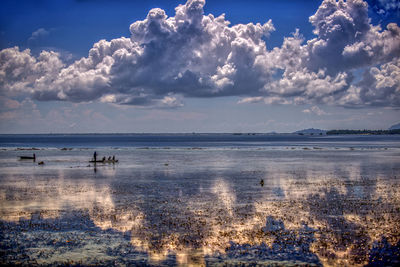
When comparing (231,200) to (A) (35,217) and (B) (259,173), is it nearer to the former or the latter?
(A) (35,217)

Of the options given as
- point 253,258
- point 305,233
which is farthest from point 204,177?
point 253,258

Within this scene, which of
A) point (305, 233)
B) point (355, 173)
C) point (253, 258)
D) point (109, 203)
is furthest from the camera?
point (355, 173)

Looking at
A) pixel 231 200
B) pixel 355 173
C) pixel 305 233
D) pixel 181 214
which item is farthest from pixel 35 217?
pixel 355 173

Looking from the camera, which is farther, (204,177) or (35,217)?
(204,177)

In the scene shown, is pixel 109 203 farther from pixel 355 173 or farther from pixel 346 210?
pixel 355 173

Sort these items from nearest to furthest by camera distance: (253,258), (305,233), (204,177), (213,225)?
(253,258), (305,233), (213,225), (204,177)

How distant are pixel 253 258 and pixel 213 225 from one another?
8.17 metres

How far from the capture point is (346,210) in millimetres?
38094

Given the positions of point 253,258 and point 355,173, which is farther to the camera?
point 355,173

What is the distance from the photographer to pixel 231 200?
4434 cm

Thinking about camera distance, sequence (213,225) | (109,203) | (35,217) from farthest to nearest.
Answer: (109,203)
(35,217)
(213,225)

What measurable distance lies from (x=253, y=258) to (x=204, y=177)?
4170 centimetres

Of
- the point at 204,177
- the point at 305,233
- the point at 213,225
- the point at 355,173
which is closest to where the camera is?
the point at 305,233

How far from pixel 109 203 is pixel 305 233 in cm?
2121
